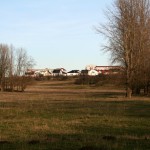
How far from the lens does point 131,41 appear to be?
54.5 meters

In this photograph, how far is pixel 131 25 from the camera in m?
54.6

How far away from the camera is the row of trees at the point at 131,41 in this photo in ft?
178

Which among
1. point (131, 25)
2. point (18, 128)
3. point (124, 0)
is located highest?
point (124, 0)

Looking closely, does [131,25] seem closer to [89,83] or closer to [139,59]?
[139,59]

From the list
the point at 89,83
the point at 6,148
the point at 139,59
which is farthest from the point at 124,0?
the point at 89,83

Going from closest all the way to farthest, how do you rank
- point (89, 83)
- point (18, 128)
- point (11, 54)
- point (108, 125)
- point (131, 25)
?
point (18, 128) → point (108, 125) → point (131, 25) → point (11, 54) → point (89, 83)

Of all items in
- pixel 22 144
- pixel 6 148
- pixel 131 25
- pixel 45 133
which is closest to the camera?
pixel 6 148

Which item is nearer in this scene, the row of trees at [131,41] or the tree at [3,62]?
the row of trees at [131,41]

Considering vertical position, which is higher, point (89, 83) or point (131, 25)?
point (131, 25)

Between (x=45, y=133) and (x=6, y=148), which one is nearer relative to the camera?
(x=6, y=148)

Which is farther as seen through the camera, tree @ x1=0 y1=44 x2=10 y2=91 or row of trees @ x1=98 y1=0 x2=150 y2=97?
tree @ x1=0 y1=44 x2=10 y2=91

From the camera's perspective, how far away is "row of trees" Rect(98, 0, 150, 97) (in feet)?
178

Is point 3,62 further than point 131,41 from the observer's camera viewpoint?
Yes

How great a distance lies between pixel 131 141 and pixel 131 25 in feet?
141
